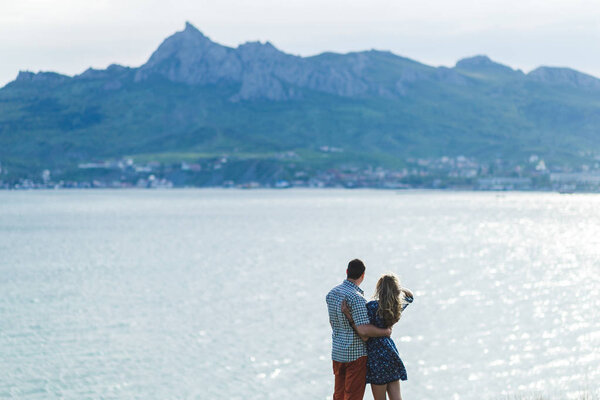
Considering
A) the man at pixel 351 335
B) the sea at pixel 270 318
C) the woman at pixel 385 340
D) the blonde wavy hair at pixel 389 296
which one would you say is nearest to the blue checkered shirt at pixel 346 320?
the man at pixel 351 335

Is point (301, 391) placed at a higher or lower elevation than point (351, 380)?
lower

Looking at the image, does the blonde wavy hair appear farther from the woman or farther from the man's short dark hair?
the man's short dark hair

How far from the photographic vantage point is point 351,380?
1608 centimetres

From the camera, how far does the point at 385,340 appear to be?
15891 millimetres

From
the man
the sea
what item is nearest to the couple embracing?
the man

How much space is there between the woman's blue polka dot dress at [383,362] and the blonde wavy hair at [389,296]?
33.5 inches

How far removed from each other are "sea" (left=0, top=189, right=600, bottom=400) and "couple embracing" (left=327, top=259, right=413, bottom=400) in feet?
30.9

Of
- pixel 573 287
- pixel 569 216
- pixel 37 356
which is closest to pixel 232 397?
pixel 37 356

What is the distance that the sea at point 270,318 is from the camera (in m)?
35.7

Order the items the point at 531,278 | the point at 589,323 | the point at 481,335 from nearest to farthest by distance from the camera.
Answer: the point at 481,335
the point at 589,323
the point at 531,278

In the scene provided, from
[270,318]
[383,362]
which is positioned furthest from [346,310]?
[270,318]

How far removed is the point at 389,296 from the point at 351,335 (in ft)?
4.69

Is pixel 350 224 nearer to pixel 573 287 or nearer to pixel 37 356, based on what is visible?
pixel 573 287

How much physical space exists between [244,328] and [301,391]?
44.3ft
